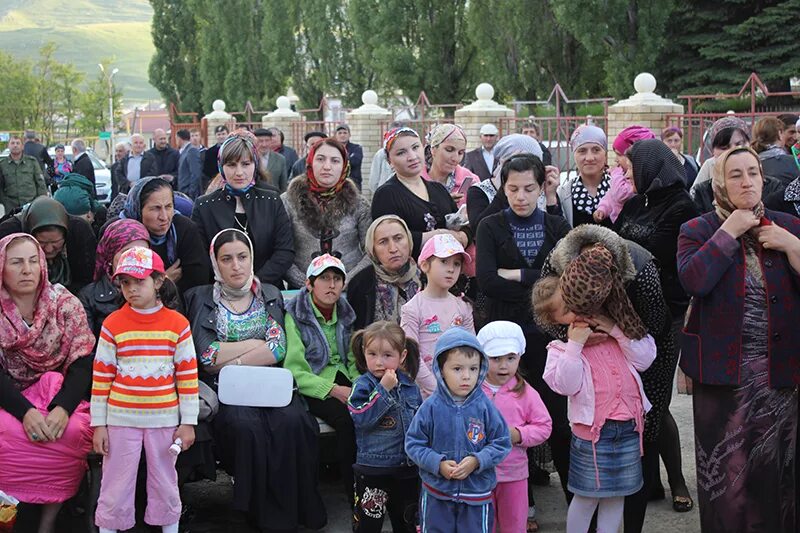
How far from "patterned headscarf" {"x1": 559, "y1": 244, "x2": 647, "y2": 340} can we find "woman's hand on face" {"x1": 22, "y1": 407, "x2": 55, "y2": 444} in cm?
259

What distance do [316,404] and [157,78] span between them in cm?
4243

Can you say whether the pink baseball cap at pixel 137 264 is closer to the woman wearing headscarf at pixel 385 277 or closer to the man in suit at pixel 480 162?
the woman wearing headscarf at pixel 385 277

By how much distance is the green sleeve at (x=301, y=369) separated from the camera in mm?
5547

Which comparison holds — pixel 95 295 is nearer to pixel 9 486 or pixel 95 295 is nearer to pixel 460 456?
pixel 9 486

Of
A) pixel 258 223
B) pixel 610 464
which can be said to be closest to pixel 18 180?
pixel 258 223

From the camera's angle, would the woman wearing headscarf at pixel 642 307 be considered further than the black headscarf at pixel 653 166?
No

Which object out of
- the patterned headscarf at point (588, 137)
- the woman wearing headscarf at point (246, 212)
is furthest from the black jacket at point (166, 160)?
the patterned headscarf at point (588, 137)

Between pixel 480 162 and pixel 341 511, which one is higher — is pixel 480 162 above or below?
above

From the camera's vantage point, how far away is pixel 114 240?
5.58 m

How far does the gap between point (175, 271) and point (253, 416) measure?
1.12 m

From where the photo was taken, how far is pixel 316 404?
5562mm

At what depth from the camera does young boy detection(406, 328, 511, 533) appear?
4.53 meters

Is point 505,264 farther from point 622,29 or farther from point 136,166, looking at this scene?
point 622,29

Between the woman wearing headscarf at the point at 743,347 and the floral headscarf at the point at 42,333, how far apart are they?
3021 millimetres
